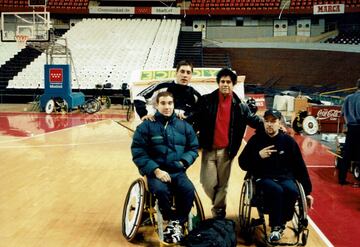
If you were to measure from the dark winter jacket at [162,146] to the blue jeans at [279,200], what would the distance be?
69 centimetres

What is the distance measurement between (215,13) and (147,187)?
73.1ft

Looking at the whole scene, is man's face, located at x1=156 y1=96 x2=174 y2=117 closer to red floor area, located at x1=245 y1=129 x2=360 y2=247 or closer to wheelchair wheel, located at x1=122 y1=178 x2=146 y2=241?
wheelchair wheel, located at x1=122 y1=178 x2=146 y2=241

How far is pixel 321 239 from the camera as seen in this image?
4215 millimetres

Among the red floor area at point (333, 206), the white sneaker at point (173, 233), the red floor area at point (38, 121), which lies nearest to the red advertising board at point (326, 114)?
the red floor area at point (333, 206)

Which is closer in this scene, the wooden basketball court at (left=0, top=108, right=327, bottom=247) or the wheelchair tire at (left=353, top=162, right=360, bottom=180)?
the wooden basketball court at (left=0, top=108, right=327, bottom=247)

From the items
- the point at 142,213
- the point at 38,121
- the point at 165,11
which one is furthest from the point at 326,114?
the point at 165,11

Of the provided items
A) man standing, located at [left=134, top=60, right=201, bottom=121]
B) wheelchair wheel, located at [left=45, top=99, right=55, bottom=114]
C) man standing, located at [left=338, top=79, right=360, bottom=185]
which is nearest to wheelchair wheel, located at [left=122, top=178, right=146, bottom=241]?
man standing, located at [left=134, top=60, right=201, bottom=121]

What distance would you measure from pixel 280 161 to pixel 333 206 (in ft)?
5.18

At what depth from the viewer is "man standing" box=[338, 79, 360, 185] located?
6.28 m

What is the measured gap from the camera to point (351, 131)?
6383 mm

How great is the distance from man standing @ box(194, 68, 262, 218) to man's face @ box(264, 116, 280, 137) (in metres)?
0.18

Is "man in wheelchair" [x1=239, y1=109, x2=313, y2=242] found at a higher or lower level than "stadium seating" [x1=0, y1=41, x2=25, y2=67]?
lower

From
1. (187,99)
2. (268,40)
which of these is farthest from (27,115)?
(268,40)

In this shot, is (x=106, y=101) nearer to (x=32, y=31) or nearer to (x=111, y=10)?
(x=32, y=31)
